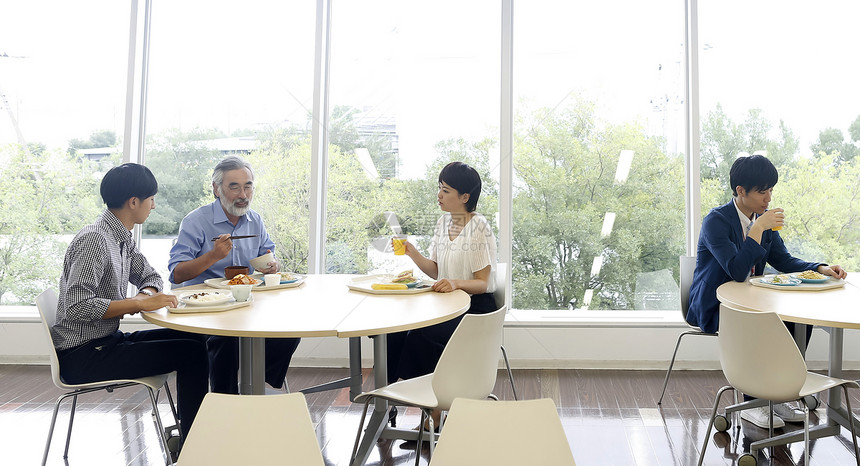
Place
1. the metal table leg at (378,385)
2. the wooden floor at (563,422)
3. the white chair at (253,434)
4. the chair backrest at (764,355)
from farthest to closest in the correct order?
the wooden floor at (563,422) → the metal table leg at (378,385) → the chair backrest at (764,355) → the white chair at (253,434)

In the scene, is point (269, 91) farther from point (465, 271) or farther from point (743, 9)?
point (743, 9)

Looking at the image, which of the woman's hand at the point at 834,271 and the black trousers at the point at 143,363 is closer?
the black trousers at the point at 143,363

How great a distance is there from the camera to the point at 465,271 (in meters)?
2.80

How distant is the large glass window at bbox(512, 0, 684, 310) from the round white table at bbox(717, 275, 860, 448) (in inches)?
48.6

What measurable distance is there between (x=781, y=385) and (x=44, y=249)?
174 inches

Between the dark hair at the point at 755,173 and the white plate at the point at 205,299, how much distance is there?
2.32 meters

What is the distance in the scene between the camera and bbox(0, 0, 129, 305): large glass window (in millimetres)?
4230

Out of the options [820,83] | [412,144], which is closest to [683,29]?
[820,83]

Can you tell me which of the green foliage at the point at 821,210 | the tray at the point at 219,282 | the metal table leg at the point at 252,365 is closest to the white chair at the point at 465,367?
the metal table leg at the point at 252,365

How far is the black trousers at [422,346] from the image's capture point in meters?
2.68

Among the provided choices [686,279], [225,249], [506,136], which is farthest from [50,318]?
[686,279]

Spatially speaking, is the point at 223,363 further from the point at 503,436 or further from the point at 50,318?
the point at 503,436

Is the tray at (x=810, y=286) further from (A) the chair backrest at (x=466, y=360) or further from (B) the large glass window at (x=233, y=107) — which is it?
(B) the large glass window at (x=233, y=107)

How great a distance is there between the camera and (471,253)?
2771mm
